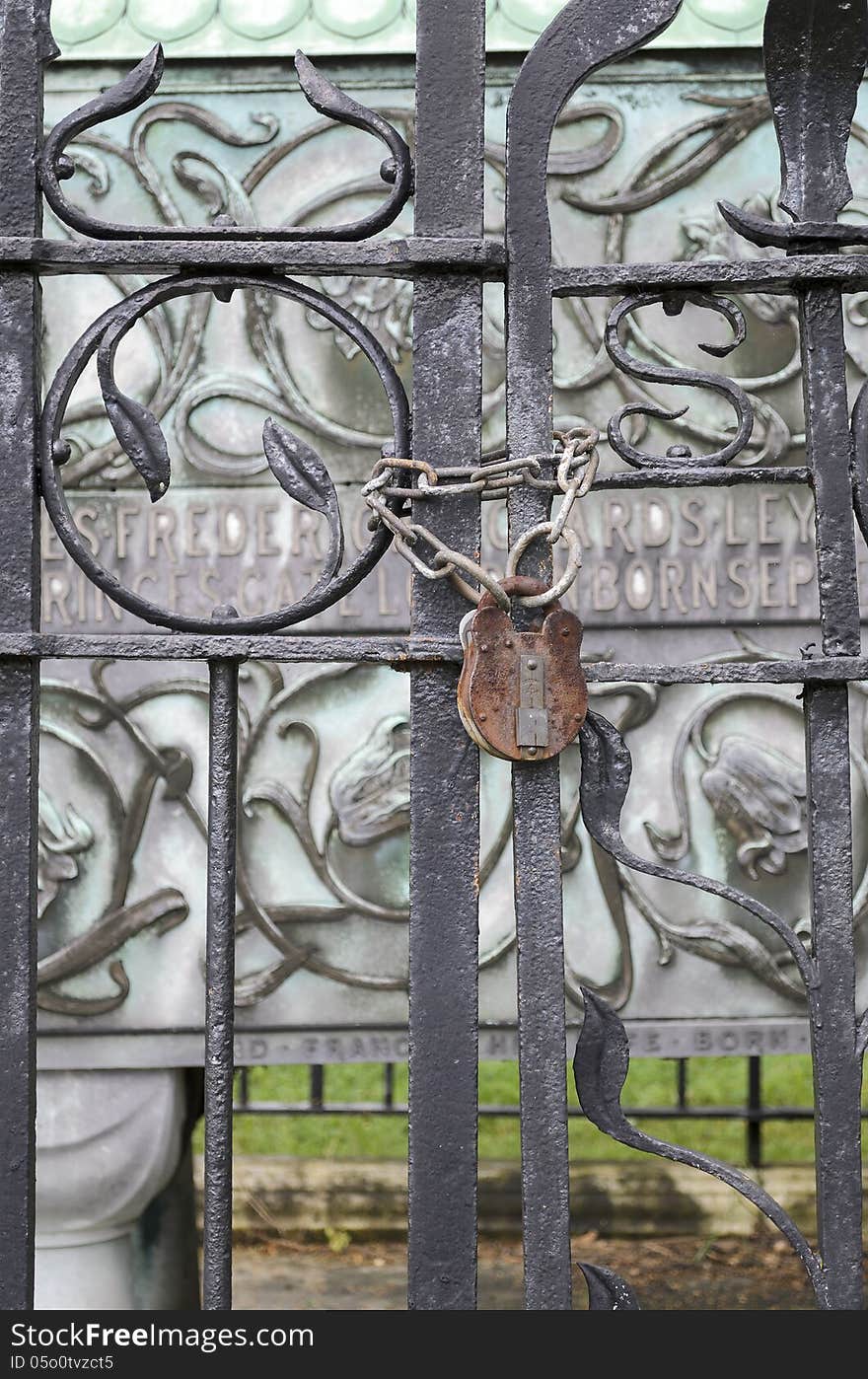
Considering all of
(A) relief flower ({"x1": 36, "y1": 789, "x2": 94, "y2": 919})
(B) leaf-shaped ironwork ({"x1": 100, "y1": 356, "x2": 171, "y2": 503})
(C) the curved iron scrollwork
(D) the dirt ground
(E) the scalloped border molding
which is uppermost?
(E) the scalloped border molding

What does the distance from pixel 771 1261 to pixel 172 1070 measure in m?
1.77

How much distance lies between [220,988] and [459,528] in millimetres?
449

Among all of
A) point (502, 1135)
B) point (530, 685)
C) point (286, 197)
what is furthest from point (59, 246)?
point (502, 1135)

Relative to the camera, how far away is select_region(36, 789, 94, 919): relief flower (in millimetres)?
2535

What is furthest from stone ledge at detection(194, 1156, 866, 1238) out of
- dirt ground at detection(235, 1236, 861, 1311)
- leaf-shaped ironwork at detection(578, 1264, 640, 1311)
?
leaf-shaped ironwork at detection(578, 1264, 640, 1311)

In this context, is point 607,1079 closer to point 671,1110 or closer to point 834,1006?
point 834,1006

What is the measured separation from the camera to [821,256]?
1.24 meters

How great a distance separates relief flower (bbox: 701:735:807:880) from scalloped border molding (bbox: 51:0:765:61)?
1.30 m

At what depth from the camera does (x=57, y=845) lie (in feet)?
8.32

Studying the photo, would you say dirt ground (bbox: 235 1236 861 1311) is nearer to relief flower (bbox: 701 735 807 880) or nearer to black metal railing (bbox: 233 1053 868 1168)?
black metal railing (bbox: 233 1053 868 1168)

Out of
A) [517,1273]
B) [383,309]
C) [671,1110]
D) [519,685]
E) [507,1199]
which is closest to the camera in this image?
[519,685]

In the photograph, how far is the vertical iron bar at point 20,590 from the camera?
1.23 m

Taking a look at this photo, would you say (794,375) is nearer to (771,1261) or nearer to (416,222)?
(416,222)

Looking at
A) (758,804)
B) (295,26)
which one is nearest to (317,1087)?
(758,804)
